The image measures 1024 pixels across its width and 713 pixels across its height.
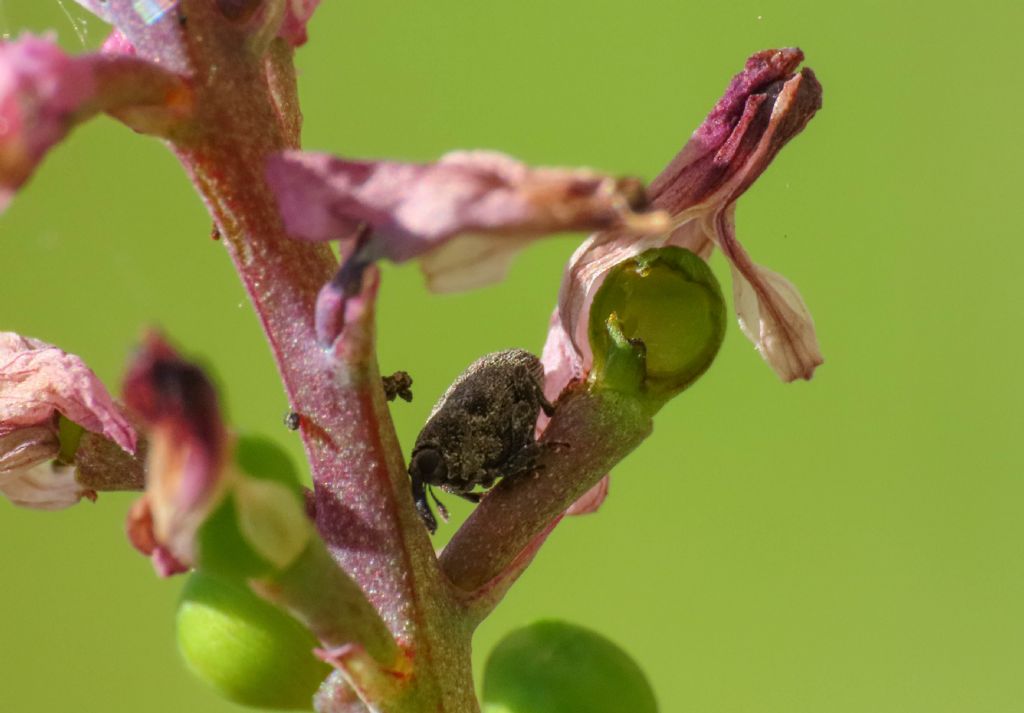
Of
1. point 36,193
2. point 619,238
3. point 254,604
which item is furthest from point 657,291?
point 36,193

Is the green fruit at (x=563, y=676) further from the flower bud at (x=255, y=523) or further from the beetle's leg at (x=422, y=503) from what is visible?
the flower bud at (x=255, y=523)

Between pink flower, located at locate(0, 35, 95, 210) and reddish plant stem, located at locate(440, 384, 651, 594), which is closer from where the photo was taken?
pink flower, located at locate(0, 35, 95, 210)

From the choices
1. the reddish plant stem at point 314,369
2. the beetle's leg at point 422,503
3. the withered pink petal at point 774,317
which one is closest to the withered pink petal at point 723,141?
the withered pink petal at point 774,317

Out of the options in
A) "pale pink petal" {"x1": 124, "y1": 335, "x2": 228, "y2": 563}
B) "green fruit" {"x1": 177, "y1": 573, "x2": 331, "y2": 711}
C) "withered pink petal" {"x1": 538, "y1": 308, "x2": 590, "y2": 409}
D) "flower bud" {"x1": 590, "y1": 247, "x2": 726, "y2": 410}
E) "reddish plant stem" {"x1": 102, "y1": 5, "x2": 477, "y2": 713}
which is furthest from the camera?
"withered pink petal" {"x1": 538, "y1": 308, "x2": 590, "y2": 409}

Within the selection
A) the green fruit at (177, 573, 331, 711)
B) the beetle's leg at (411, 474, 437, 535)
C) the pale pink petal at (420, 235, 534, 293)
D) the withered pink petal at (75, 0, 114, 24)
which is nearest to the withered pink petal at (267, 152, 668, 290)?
the pale pink petal at (420, 235, 534, 293)

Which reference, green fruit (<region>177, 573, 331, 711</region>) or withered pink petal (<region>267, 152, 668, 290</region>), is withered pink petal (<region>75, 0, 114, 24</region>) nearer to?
withered pink petal (<region>267, 152, 668, 290</region>)

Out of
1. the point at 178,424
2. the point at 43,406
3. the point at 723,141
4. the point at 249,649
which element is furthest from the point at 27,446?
the point at 723,141

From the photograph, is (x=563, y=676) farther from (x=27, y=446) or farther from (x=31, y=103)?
(x=31, y=103)
